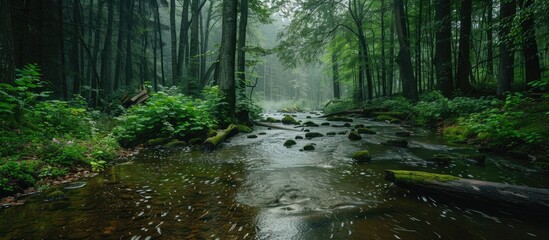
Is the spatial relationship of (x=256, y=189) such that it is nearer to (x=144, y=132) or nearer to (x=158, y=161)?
(x=158, y=161)

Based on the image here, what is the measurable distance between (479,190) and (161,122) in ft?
24.1

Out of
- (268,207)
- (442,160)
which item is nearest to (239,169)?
(268,207)

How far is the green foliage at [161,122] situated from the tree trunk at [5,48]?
8.03 feet

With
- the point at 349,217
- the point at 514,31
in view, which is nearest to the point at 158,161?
the point at 349,217

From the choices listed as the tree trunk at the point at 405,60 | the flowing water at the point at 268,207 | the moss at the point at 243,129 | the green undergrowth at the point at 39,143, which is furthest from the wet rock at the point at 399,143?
the tree trunk at the point at 405,60

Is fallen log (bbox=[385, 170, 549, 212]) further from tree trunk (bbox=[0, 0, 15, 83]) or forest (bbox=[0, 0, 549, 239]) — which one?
tree trunk (bbox=[0, 0, 15, 83])

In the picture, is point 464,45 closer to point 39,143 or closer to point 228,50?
point 228,50

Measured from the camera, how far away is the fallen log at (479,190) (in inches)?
97.5

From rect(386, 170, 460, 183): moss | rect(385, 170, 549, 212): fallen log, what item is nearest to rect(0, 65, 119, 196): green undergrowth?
rect(386, 170, 460, 183): moss

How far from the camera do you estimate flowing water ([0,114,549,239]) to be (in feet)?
7.70

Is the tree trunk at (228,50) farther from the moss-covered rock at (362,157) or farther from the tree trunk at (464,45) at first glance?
the tree trunk at (464,45)

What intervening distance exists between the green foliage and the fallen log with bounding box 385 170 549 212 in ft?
19.4

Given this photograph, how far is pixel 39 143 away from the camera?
4449 mm

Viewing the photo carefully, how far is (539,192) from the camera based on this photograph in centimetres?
249
